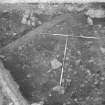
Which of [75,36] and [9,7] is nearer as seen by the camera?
[75,36]

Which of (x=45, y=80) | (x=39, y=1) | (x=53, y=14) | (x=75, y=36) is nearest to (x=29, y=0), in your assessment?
(x=39, y=1)

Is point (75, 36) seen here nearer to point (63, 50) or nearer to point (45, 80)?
point (63, 50)

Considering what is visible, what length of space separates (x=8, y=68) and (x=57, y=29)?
1204 millimetres

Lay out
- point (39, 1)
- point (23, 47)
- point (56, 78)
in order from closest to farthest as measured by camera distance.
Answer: point (56, 78) < point (23, 47) < point (39, 1)

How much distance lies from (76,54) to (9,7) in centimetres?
174

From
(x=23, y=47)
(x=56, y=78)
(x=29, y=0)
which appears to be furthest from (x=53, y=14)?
(x=56, y=78)

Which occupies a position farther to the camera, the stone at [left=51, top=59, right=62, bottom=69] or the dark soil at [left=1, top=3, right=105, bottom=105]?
the stone at [left=51, top=59, right=62, bottom=69]

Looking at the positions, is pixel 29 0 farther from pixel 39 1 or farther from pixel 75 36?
pixel 75 36

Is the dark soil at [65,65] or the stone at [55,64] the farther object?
the stone at [55,64]

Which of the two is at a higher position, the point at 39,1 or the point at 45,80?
the point at 39,1

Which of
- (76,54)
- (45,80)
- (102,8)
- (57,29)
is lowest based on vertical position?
(45,80)

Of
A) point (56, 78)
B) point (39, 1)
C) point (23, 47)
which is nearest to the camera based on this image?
point (56, 78)

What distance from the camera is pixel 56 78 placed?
411 cm

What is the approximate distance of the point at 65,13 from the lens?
4684 millimetres
